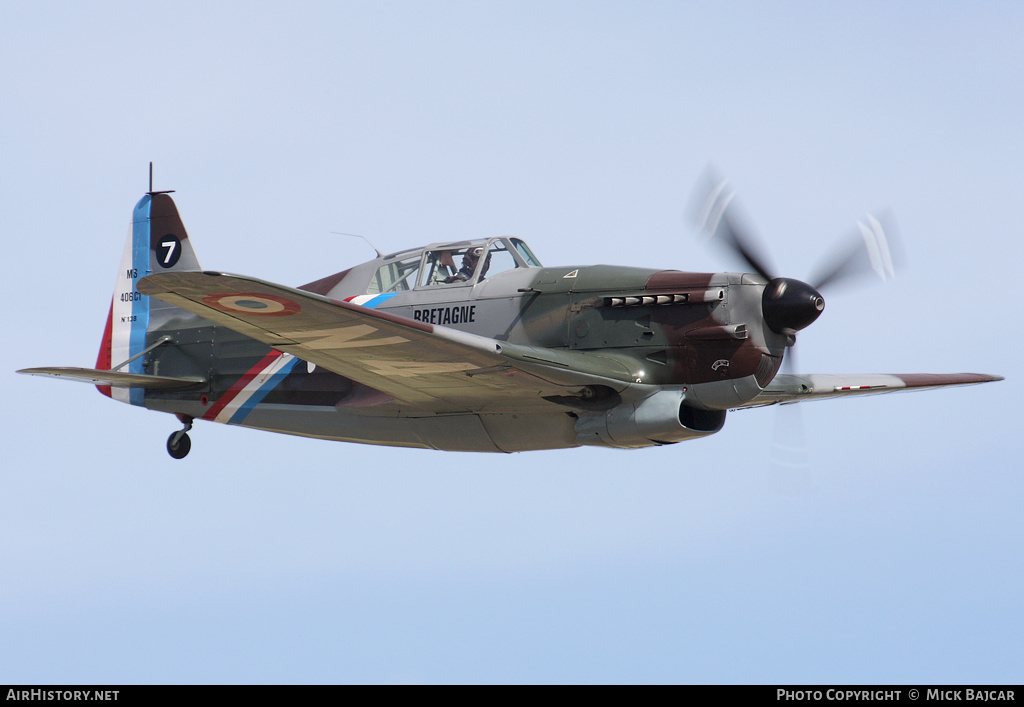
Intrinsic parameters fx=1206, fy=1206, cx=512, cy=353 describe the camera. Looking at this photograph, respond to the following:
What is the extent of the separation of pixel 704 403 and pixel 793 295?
55.9 inches

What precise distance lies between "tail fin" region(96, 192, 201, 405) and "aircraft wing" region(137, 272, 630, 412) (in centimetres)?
471

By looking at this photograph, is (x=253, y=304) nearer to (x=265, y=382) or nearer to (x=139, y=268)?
(x=265, y=382)

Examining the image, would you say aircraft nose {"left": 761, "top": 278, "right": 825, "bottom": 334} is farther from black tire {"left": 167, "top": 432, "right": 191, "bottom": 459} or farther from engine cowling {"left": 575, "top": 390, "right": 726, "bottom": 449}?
black tire {"left": 167, "top": 432, "right": 191, "bottom": 459}

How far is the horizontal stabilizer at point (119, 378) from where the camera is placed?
44.9ft

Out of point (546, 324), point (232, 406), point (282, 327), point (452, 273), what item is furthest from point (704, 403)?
point (232, 406)

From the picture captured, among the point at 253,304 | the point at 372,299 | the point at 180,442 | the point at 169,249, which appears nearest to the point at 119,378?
the point at 180,442

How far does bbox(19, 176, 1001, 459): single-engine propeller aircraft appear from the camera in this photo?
11.5 metres

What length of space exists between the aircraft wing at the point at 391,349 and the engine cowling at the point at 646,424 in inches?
14.1

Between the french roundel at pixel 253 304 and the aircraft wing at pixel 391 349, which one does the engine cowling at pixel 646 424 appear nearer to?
the aircraft wing at pixel 391 349

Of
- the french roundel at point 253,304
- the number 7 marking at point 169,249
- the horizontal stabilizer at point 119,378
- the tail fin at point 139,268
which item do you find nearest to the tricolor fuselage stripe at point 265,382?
the horizontal stabilizer at point 119,378

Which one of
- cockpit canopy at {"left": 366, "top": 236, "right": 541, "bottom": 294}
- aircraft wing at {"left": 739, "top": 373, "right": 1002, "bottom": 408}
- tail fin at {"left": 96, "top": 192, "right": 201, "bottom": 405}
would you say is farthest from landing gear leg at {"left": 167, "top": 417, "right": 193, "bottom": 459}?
aircraft wing at {"left": 739, "top": 373, "right": 1002, "bottom": 408}

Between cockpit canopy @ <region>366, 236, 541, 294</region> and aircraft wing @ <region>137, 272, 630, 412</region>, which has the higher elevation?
cockpit canopy @ <region>366, 236, 541, 294</region>

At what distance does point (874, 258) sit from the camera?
42.9 ft
